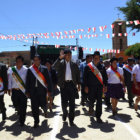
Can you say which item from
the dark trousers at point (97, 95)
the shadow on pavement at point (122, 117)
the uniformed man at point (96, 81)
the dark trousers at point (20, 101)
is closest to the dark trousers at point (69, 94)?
the uniformed man at point (96, 81)

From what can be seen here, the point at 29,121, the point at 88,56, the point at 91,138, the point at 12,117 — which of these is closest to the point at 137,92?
the point at 88,56

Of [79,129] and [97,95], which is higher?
[97,95]

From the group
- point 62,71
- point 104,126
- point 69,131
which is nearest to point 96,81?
point 62,71

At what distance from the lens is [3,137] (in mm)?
4824

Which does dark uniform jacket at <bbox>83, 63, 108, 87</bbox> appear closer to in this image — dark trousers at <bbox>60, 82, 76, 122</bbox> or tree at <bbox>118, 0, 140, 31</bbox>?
dark trousers at <bbox>60, 82, 76, 122</bbox>

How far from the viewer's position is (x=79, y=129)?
5273mm

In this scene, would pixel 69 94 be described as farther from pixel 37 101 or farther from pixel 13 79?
pixel 13 79

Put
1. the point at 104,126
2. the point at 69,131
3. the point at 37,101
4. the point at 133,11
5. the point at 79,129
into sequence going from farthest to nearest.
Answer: the point at 133,11, the point at 37,101, the point at 104,126, the point at 79,129, the point at 69,131

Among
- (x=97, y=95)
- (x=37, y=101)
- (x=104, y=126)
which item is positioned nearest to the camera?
(x=104, y=126)

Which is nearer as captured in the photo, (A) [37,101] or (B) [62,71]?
(A) [37,101]

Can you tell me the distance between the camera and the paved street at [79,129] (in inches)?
186

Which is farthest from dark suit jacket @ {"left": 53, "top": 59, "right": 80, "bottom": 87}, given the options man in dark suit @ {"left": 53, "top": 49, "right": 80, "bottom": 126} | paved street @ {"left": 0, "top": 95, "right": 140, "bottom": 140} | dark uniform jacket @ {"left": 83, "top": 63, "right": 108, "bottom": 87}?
paved street @ {"left": 0, "top": 95, "right": 140, "bottom": 140}

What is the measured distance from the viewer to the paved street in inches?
186

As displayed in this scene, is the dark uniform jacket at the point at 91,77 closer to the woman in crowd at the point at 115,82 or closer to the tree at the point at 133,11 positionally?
the woman in crowd at the point at 115,82
